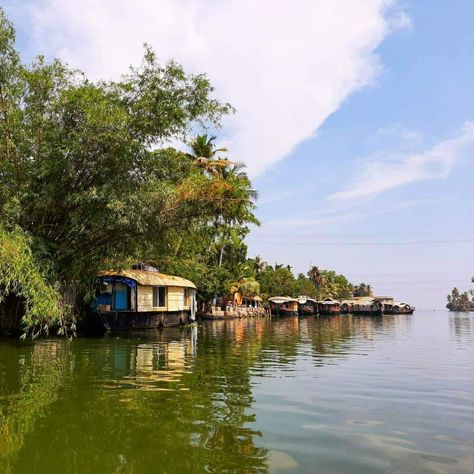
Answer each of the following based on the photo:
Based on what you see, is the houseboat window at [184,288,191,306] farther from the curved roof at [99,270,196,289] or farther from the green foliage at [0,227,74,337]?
the green foliage at [0,227,74,337]

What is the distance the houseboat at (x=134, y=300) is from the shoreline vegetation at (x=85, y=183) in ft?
22.0

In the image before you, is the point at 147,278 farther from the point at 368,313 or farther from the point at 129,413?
the point at 368,313

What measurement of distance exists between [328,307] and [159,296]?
5103cm

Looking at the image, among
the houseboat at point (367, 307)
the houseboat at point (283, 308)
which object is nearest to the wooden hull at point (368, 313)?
the houseboat at point (367, 307)

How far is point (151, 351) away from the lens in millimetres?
16922

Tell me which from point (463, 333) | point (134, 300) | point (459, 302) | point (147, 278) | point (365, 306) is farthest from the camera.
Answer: point (459, 302)

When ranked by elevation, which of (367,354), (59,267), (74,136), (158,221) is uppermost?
(74,136)

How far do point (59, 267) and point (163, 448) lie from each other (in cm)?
1433

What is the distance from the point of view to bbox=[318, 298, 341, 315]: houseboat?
245 ft

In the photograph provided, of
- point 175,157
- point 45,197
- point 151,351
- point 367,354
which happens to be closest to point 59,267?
point 45,197

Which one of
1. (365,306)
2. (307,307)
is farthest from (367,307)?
(307,307)

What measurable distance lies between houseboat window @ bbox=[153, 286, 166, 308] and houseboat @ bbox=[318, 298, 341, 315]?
4700 centimetres

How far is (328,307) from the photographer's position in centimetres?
7725

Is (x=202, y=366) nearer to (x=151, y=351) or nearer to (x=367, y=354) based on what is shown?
(x=151, y=351)
